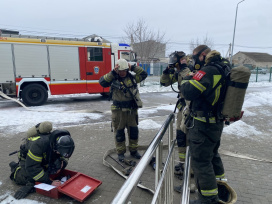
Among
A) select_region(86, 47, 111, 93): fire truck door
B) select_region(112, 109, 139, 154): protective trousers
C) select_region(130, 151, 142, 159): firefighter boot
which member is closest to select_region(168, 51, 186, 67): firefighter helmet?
select_region(112, 109, 139, 154): protective trousers

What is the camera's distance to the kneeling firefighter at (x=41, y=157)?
2.77 metres

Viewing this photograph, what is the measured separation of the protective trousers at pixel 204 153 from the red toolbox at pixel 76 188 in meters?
1.35

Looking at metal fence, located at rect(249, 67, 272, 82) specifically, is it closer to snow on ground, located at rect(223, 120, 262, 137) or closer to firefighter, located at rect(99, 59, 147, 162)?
snow on ground, located at rect(223, 120, 262, 137)

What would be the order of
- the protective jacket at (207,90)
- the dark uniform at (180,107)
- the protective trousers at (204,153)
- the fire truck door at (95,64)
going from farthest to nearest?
the fire truck door at (95,64), the dark uniform at (180,107), the protective trousers at (204,153), the protective jacket at (207,90)

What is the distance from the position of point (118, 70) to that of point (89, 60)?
6659 mm

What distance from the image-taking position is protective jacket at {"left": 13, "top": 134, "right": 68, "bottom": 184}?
2.81 metres

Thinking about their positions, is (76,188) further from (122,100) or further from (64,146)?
(122,100)

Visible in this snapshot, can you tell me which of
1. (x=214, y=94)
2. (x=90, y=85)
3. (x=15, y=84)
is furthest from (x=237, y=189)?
(x=15, y=84)

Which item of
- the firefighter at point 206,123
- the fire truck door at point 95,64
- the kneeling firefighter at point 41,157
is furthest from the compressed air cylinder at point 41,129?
the fire truck door at point 95,64

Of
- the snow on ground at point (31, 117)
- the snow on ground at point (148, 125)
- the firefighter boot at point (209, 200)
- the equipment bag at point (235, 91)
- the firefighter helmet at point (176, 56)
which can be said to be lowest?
the snow on ground at point (31, 117)

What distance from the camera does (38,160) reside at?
9.27 ft

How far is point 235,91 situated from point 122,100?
75.1 inches

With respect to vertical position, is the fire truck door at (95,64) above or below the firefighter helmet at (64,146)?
above

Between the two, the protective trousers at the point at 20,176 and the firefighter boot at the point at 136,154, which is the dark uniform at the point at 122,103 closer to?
the firefighter boot at the point at 136,154
